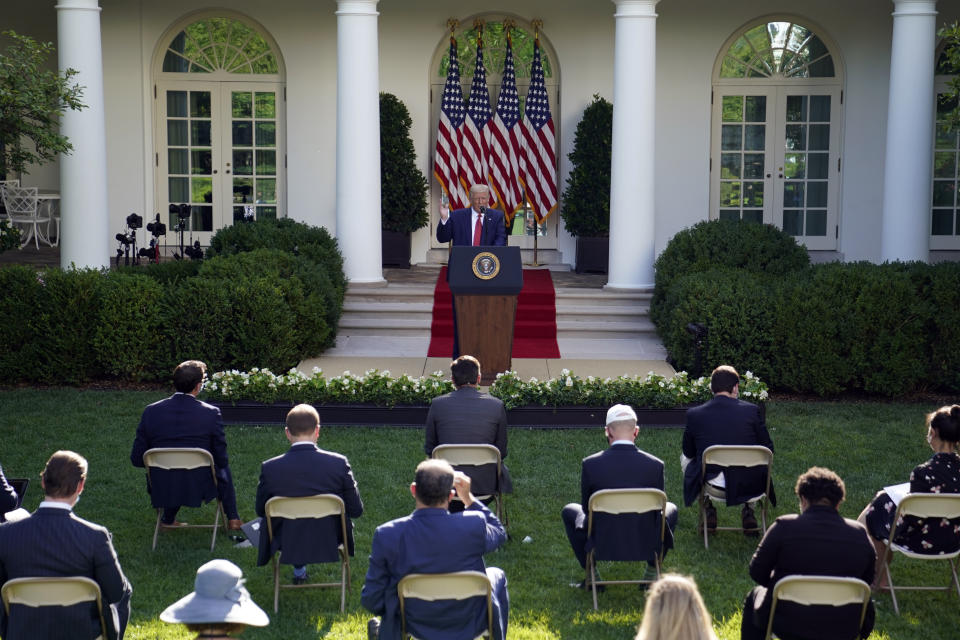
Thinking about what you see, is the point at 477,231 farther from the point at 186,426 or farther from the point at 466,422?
the point at 186,426

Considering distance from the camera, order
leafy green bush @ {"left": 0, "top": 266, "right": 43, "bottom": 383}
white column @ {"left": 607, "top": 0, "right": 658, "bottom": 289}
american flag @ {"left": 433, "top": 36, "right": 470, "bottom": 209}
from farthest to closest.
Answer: american flag @ {"left": 433, "top": 36, "right": 470, "bottom": 209}, white column @ {"left": 607, "top": 0, "right": 658, "bottom": 289}, leafy green bush @ {"left": 0, "top": 266, "right": 43, "bottom": 383}

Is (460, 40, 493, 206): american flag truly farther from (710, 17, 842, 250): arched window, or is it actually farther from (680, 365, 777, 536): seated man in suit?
(680, 365, 777, 536): seated man in suit

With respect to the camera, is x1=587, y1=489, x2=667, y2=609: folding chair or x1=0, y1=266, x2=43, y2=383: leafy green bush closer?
x1=587, y1=489, x2=667, y2=609: folding chair

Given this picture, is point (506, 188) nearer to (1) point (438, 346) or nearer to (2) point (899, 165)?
(1) point (438, 346)

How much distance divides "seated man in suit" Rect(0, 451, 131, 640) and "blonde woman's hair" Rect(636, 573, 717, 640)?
2.87 m

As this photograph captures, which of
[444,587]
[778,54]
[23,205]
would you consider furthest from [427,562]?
[23,205]

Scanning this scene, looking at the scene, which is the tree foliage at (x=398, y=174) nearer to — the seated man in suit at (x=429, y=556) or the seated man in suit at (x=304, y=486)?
the seated man in suit at (x=304, y=486)

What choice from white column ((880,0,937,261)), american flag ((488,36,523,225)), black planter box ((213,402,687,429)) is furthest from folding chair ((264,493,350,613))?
american flag ((488,36,523,225))

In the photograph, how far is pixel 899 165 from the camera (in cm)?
1496

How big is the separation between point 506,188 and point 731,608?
1217cm

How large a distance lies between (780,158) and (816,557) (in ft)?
45.8

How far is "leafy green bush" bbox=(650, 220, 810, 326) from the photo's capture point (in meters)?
14.1

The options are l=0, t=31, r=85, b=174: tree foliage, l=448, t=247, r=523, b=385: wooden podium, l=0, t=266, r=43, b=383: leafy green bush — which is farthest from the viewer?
l=0, t=266, r=43, b=383: leafy green bush

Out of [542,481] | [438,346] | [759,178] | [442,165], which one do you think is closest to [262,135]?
[442,165]
